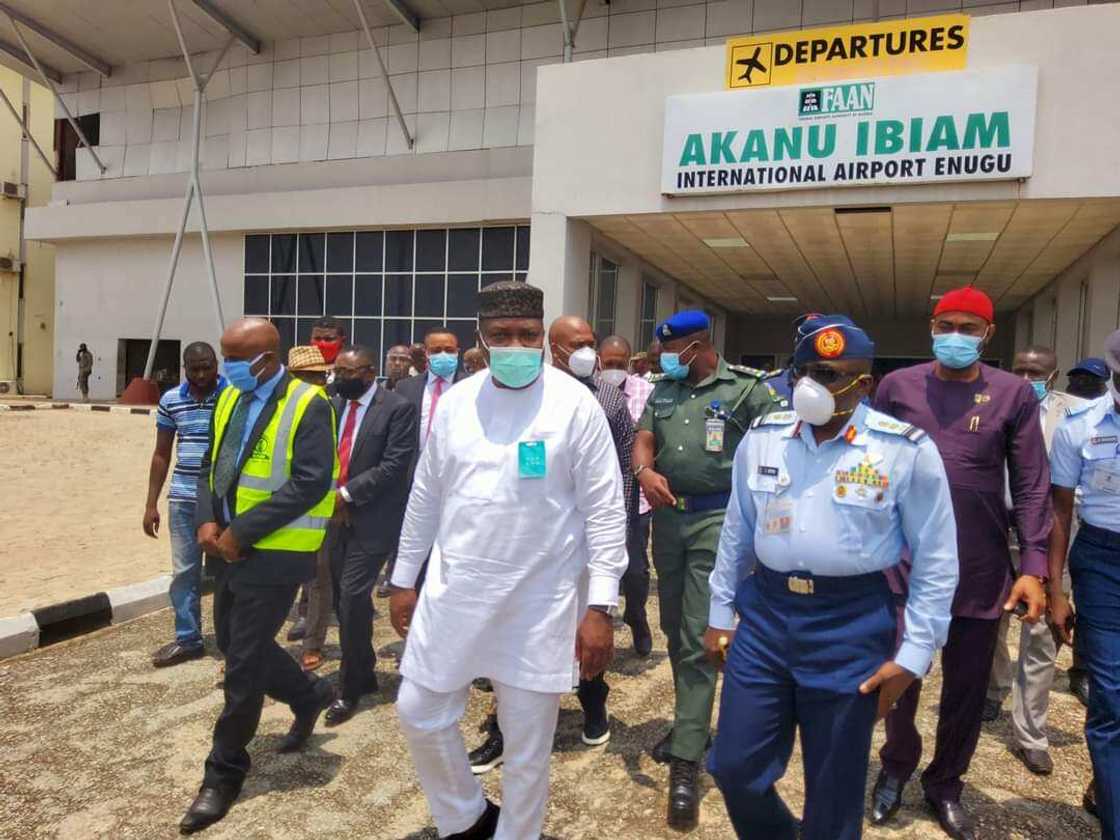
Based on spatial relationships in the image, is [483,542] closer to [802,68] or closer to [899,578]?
[899,578]

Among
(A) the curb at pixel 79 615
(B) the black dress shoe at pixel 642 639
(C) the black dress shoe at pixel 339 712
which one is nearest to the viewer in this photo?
(C) the black dress shoe at pixel 339 712

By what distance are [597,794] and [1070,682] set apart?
3.14 metres

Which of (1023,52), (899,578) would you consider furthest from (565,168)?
(899,578)

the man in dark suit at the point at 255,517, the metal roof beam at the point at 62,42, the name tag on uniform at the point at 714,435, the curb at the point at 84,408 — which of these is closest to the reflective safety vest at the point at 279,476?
the man in dark suit at the point at 255,517

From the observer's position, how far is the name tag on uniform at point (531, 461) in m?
2.56

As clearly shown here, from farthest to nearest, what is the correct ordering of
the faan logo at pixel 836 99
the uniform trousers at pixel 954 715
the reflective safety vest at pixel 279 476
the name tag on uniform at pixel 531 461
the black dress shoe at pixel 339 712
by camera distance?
the faan logo at pixel 836 99
the black dress shoe at pixel 339 712
the reflective safety vest at pixel 279 476
the uniform trousers at pixel 954 715
the name tag on uniform at pixel 531 461

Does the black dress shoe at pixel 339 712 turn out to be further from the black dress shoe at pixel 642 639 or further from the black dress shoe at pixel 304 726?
the black dress shoe at pixel 642 639

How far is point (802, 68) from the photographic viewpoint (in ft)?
34.2

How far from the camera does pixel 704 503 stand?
3.57 metres

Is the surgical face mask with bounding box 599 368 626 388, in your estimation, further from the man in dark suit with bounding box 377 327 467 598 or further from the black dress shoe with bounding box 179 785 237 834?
the black dress shoe with bounding box 179 785 237 834

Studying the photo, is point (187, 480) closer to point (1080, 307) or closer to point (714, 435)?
point (714, 435)

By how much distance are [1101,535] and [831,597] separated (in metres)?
1.35

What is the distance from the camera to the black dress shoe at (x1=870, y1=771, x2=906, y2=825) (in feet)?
10.4

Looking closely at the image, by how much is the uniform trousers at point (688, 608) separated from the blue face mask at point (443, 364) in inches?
89.3
